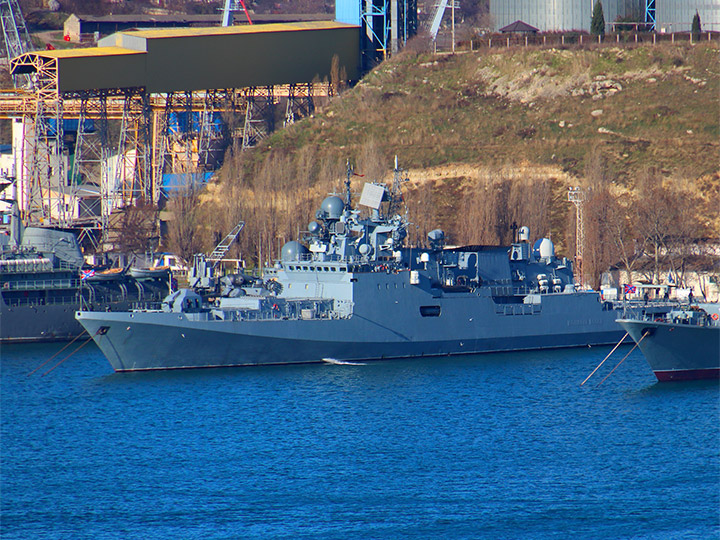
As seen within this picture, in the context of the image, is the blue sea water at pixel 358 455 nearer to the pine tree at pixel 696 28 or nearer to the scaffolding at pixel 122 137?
the scaffolding at pixel 122 137

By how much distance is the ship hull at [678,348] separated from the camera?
3519 cm

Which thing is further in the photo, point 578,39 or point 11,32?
point 11,32

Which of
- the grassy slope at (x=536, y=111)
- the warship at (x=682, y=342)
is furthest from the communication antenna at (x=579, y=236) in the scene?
the warship at (x=682, y=342)

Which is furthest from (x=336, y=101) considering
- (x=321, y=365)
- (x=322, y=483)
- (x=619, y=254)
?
(x=322, y=483)

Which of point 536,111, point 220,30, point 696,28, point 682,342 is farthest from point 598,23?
point 682,342

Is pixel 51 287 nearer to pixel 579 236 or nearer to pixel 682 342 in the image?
pixel 579 236

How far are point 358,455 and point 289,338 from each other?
12.6 m

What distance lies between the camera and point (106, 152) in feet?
230

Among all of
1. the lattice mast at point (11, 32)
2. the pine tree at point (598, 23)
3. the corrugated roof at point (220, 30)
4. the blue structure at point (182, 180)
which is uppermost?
the lattice mast at point (11, 32)

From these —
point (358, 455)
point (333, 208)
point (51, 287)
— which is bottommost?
point (358, 455)

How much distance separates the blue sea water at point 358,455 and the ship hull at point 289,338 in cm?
84

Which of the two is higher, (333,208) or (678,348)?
(333,208)

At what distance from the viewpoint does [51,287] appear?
5003cm

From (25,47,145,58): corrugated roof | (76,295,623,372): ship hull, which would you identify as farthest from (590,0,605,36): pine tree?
(76,295,623,372): ship hull
